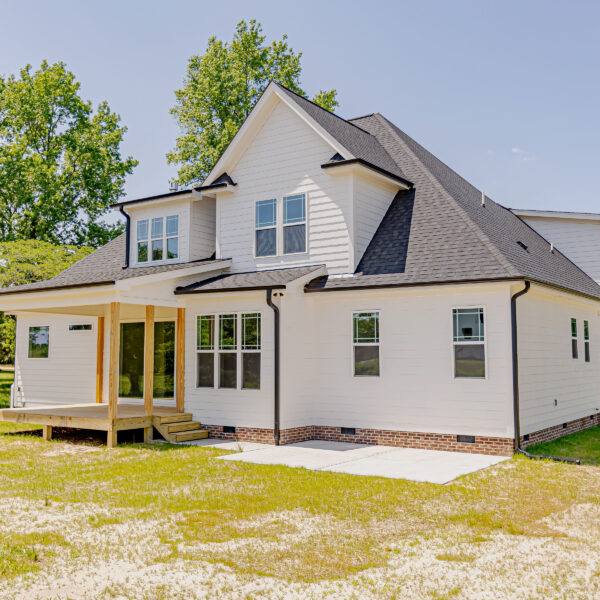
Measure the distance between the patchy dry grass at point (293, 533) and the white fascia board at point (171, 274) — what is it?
3926mm

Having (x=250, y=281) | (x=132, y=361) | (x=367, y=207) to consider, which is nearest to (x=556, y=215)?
(x=367, y=207)

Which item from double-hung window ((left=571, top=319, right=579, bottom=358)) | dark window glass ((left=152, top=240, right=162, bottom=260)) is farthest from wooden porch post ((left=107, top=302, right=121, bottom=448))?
double-hung window ((left=571, top=319, right=579, bottom=358))

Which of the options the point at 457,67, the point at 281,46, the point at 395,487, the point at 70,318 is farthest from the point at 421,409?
the point at 281,46

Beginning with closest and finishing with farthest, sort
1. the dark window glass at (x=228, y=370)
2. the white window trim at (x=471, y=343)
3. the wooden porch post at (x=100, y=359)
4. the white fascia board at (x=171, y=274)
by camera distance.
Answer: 1. the white window trim at (x=471, y=343)
2. the white fascia board at (x=171, y=274)
3. the dark window glass at (x=228, y=370)
4. the wooden porch post at (x=100, y=359)

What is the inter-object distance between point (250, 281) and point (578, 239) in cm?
1131

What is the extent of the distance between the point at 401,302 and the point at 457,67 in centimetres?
824

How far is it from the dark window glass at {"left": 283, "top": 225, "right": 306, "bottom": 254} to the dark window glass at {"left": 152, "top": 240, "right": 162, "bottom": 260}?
429cm

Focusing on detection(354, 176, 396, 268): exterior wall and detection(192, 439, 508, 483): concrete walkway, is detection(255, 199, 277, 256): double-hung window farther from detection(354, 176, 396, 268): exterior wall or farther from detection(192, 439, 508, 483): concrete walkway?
detection(192, 439, 508, 483): concrete walkway

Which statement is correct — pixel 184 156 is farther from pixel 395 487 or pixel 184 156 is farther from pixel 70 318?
pixel 395 487

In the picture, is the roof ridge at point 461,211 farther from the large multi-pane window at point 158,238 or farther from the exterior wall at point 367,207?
the large multi-pane window at point 158,238

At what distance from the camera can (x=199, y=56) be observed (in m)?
34.7

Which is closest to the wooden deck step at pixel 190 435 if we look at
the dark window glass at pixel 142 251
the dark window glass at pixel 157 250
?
the dark window glass at pixel 157 250

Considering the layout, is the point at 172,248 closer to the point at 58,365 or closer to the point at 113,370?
the point at 113,370

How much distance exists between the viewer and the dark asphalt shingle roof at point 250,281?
44.8ft
